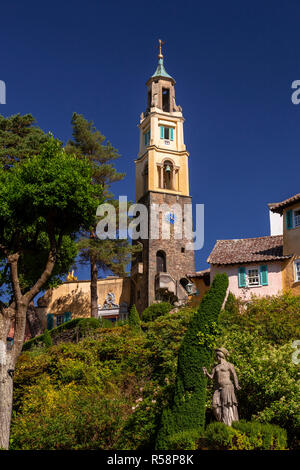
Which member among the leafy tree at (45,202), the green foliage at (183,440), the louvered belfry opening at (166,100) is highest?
the louvered belfry opening at (166,100)

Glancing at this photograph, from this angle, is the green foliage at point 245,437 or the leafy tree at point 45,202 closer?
the green foliage at point 245,437

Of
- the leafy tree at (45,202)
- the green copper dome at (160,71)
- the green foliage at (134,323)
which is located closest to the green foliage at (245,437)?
the leafy tree at (45,202)

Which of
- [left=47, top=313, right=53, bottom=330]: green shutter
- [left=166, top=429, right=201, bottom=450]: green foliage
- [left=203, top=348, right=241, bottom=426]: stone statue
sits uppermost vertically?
[left=47, top=313, right=53, bottom=330]: green shutter

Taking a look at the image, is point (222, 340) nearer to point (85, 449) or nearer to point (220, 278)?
point (220, 278)

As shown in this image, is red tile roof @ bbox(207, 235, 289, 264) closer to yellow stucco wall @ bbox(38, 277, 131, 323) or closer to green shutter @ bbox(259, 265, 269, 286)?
green shutter @ bbox(259, 265, 269, 286)

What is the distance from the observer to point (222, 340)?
57.0 feet

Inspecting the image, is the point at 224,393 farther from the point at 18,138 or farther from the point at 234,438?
the point at 18,138

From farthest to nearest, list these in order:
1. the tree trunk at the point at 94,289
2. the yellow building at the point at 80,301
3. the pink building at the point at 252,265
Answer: the yellow building at the point at 80,301 → the tree trunk at the point at 94,289 → the pink building at the point at 252,265

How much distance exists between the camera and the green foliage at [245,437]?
12.8 meters

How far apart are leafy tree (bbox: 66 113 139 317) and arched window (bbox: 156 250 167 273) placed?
9.07ft

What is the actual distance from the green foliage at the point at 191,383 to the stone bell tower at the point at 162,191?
2239 centimetres

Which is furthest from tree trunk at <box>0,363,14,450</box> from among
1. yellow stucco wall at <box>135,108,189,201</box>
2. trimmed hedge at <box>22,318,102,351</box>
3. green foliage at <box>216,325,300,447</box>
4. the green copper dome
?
the green copper dome

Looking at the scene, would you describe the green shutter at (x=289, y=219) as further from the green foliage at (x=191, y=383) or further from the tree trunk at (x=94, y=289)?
the green foliage at (x=191, y=383)

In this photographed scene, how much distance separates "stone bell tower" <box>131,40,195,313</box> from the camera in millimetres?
41188
